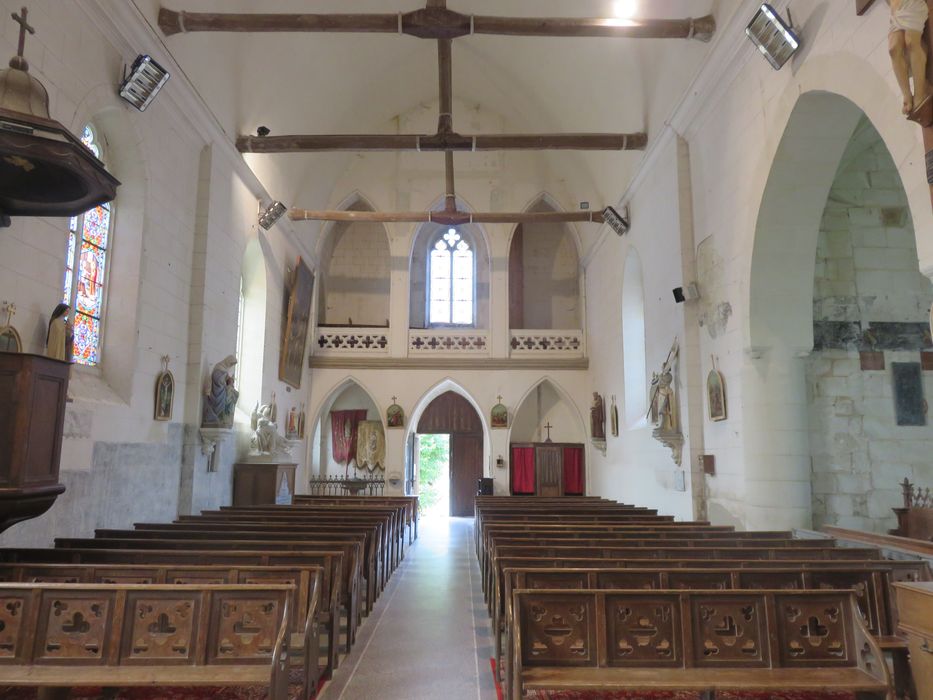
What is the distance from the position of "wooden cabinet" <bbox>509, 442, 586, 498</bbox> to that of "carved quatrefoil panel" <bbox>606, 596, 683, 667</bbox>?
13.5 m

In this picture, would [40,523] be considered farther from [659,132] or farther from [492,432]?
[492,432]

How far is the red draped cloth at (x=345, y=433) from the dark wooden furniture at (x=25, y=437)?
536 inches

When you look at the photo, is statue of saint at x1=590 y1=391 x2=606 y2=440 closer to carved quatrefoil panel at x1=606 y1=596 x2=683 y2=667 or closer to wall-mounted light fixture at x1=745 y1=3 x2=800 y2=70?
wall-mounted light fixture at x1=745 y1=3 x2=800 y2=70

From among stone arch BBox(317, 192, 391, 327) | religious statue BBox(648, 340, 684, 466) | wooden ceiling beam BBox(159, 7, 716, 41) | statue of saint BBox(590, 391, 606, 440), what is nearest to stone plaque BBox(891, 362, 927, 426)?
religious statue BBox(648, 340, 684, 466)

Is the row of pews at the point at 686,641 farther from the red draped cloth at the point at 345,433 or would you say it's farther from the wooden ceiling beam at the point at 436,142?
the red draped cloth at the point at 345,433

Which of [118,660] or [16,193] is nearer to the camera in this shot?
[118,660]

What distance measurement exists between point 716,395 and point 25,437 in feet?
22.4

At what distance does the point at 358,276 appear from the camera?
18.1m

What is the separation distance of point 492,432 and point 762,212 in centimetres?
1015

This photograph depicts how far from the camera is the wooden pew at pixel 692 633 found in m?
3.13

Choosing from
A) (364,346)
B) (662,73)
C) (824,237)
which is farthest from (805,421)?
(364,346)

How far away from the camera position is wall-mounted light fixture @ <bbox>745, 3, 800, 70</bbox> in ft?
20.0

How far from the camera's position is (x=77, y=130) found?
657 centimetres

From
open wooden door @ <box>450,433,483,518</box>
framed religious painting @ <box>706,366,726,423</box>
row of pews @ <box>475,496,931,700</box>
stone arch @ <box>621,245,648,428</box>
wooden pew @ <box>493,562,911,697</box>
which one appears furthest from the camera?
open wooden door @ <box>450,433,483,518</box>
